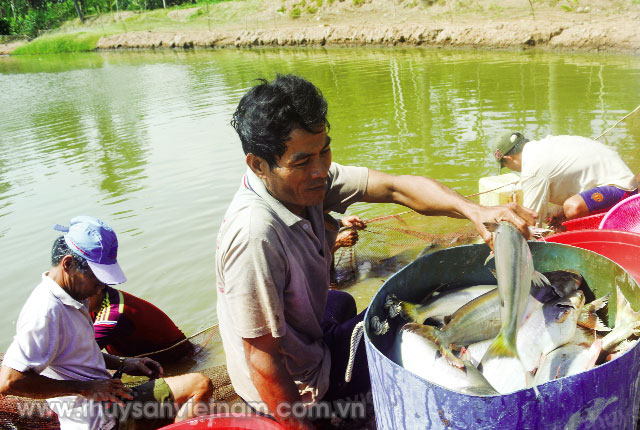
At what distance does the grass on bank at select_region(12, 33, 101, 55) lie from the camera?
4931 cm

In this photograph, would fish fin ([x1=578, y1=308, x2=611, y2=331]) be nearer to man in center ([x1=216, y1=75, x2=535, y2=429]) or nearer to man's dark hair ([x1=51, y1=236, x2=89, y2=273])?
man in center ([x1=216, y1=75, x2=535, y2=429])

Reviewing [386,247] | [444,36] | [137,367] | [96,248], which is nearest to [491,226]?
[96,248]

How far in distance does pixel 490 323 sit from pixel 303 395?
104 centimetres

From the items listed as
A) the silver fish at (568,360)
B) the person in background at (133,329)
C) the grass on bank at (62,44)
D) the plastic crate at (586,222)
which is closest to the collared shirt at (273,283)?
the silver fish at (568,360)

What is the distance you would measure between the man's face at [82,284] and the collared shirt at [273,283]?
94 cm

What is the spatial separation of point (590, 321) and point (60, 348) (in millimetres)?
2799

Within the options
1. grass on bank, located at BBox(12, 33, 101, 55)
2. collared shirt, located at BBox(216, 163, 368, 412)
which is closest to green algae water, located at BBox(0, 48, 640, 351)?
collared shirt, located at BBox(216, 163, 368, 412)

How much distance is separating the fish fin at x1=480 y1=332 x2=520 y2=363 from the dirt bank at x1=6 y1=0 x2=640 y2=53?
17892 millimetres

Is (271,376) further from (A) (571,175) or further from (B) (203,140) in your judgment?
(B) (203,140)

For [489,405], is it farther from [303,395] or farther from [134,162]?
[134,162]

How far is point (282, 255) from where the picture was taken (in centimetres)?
238

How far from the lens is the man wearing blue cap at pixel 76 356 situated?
2.86m

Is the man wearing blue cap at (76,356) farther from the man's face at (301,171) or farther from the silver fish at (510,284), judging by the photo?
the silver fish at (510,284)

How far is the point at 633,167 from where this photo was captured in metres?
7.24
